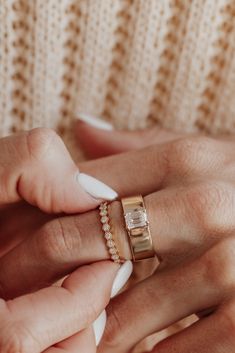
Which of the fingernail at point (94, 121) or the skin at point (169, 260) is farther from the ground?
the fingernail at point (94, 121)

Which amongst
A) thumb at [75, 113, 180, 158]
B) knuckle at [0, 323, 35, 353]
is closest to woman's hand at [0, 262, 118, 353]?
knuckle at [0, 323, 35, 353]

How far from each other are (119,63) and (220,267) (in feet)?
1.53

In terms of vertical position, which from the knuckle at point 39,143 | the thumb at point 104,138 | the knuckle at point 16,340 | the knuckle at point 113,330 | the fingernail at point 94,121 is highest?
the knuckle at point 39,143

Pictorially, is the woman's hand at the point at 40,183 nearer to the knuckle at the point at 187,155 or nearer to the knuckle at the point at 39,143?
the knuckle at the point at 39,143

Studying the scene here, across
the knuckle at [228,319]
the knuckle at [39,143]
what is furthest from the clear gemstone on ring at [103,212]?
the knuckle at [228,319]

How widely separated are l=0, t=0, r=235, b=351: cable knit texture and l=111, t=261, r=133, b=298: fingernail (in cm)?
38

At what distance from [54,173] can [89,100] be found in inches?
12.0

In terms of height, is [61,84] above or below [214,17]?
below

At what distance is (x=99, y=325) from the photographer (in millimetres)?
893

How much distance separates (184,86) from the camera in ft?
3.72

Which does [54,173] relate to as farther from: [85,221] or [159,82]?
[159,82]

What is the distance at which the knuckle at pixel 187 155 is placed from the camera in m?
0.94

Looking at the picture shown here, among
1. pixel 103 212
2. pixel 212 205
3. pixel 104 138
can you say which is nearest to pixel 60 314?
pixel 103 212

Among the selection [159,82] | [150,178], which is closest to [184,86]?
[159,82]
